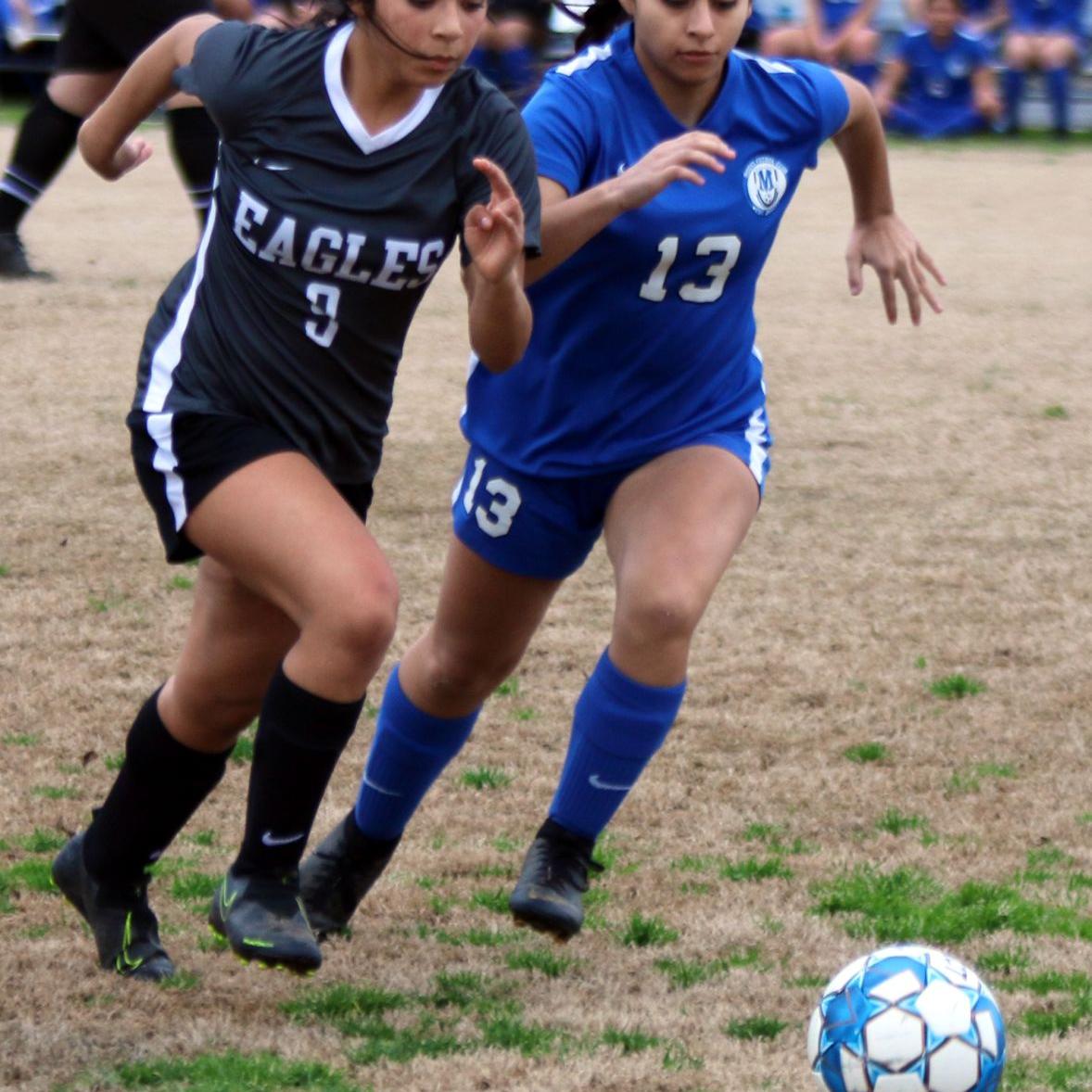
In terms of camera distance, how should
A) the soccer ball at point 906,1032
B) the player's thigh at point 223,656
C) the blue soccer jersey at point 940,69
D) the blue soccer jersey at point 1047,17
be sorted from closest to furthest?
the soccer ball at point 906,1032 → the player's thigh at point 223,656 → the blue soccer jersey at point 940,69 → the blue soccer jersey at point 1047,17

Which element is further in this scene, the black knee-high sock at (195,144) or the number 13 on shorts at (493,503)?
the black knee-high sock at (195,144)

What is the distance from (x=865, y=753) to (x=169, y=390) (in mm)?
2476

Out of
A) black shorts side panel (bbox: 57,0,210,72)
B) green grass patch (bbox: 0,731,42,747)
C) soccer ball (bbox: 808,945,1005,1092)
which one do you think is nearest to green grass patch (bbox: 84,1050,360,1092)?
soccer ball (bbox: 808,945,1005,1092)

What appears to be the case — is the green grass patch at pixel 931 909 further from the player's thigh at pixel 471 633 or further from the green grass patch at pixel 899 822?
the player's thigh at pixel 471 633

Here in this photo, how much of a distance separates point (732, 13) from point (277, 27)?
2.66 ft

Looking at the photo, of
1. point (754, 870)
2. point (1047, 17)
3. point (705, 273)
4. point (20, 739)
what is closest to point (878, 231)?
point (705, 273)

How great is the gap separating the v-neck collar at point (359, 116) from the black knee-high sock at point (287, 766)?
0.86 m

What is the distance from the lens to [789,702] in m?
5.66

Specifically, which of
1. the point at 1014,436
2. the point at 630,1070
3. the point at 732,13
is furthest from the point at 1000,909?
the point at 1014,436

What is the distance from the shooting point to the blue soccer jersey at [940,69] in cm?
2019

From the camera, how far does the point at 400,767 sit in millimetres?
4082

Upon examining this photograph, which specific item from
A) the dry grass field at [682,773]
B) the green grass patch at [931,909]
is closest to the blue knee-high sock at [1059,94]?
the dry grass field at [682,773]

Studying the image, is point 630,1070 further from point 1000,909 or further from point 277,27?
point 277,27

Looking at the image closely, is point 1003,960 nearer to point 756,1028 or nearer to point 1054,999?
point 1054,999
